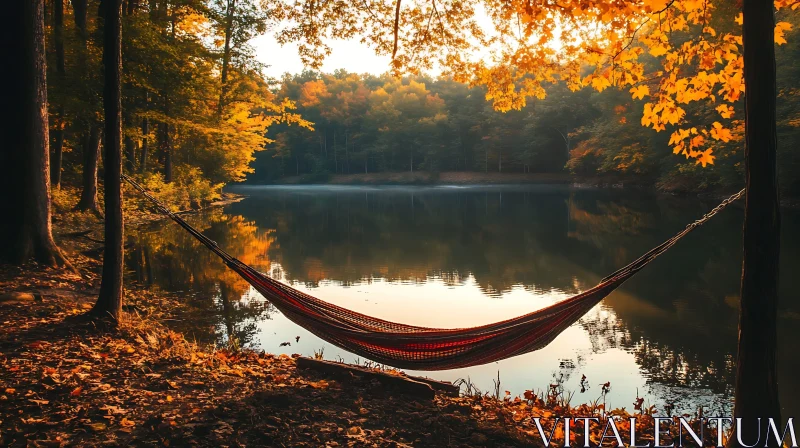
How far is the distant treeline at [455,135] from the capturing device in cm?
3031

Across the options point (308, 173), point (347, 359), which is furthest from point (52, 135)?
point (308, 173)

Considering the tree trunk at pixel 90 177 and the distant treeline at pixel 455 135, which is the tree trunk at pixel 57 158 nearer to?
the tree trunk at pixel 90 177

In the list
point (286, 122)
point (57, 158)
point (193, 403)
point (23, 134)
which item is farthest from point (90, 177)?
point (286, 122)

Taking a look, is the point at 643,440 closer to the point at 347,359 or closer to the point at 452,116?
the point at 347,359

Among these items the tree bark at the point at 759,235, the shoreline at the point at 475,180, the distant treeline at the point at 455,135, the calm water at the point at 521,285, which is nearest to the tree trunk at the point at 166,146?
the calm water at the point at 521,285

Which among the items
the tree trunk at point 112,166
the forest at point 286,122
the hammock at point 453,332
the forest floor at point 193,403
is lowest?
the forest floor at point 193,403

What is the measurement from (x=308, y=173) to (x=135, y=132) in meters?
48.4

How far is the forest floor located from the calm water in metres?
1.47

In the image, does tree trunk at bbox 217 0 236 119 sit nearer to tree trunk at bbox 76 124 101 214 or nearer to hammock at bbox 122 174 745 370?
tree trunk at bbox 76 124 101 214

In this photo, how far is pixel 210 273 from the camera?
8492 mm

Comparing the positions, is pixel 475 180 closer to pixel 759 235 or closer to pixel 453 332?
pixel 453 332

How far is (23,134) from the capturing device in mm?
4824

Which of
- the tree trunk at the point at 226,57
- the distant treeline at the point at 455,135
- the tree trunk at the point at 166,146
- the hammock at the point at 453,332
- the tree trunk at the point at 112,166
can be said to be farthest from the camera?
the distant treeline at the point at 455,135

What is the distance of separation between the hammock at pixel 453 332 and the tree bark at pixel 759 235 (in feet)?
1.80
